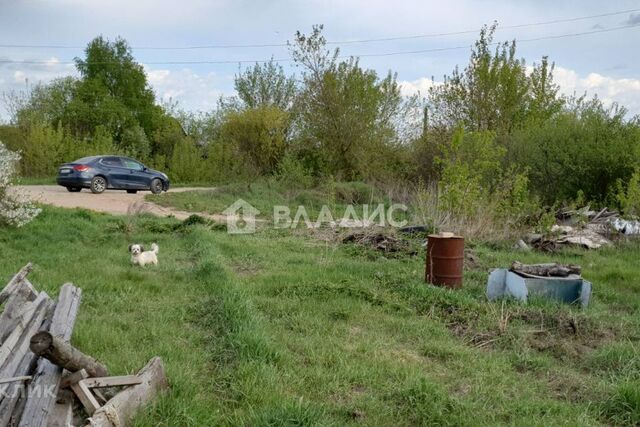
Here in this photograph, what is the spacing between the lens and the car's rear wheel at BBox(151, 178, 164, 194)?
21.0m

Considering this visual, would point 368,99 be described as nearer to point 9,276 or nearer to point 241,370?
point 9,276

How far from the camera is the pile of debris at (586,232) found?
10891 mm

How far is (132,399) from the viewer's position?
3402 millimetres

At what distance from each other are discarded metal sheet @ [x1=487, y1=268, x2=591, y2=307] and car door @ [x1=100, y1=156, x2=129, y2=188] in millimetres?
15983

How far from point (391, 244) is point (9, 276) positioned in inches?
245

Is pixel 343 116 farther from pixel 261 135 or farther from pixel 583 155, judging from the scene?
pixel 583 155

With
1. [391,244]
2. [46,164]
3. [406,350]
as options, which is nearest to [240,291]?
[406,350]

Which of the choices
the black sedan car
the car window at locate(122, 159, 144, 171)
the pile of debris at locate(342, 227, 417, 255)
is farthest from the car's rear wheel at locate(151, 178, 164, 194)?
the pile of debris at locate(342, 227, 417, 255)

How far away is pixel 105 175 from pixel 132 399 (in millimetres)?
17257

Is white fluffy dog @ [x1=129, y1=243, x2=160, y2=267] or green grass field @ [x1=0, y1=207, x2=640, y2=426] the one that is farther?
white fluffy dog @ [x1=129, y1=243, x2=160, y2=267]

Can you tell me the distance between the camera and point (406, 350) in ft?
16.3

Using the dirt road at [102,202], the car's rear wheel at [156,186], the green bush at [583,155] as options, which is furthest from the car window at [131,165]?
the green bush at [583,155]

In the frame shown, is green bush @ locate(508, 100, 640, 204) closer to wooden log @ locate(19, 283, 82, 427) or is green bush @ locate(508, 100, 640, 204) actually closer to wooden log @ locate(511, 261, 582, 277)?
wooden log @ locate(511, 261, 582, 277)

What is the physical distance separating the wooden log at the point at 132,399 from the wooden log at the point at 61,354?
283 mm
